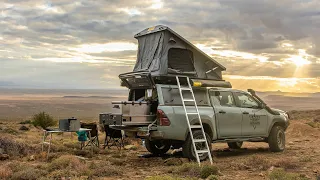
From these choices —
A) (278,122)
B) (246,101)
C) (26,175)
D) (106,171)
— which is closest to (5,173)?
(26,175)

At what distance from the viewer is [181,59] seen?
1252 cm

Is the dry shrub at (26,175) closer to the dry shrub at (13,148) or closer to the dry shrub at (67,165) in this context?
the dry shrub at (67,165)

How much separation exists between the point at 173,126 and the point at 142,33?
12.0ft

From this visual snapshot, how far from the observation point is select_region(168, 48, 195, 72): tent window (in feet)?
40.5

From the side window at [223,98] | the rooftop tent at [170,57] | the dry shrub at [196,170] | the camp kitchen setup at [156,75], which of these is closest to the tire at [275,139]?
the side window at [223,98]

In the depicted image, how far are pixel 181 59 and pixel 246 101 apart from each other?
264cm

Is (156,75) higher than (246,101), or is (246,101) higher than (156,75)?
(156,75)

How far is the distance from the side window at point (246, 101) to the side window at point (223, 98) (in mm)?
371

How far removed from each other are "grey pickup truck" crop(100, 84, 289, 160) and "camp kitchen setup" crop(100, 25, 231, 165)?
27 millimetres

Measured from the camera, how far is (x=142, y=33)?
13.1 m

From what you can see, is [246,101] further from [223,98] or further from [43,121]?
[43,121]

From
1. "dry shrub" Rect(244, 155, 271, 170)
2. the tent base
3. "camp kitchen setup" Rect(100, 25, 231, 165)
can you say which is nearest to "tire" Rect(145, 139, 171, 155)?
"camp kitchen setup" Rect(100, 25, 231, 165)

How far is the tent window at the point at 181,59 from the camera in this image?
486 inches

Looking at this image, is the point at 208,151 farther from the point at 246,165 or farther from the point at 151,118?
the point at 151,118
